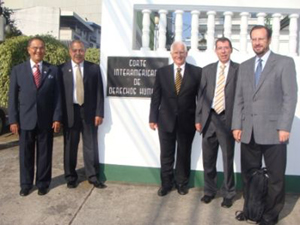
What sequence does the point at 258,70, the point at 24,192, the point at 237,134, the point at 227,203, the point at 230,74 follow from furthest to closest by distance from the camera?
1. the point at 24,192
2. the point at 227,203
3. the point at 230,74
4. the point at 237,134
5. the point at 258,70

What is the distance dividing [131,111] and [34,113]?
1.24 m

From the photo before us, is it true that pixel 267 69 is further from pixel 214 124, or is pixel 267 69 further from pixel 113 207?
pixel 113 207

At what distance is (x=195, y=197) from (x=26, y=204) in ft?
6.64

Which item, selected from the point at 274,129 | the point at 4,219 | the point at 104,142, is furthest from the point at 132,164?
the point at 274,129

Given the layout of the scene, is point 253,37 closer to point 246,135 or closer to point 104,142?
point 246,135

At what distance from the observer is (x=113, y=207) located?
4.11 metres

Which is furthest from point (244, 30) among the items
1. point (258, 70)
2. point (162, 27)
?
point (258, 70)

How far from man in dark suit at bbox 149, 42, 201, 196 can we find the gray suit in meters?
0.70

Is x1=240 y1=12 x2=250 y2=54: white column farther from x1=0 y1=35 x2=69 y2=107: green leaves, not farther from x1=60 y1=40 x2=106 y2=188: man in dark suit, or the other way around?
x1=0 y1=35 x2=69 y2=107: green leaves

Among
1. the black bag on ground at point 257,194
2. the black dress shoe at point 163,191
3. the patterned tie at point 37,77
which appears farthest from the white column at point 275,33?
the patterned tie at point 37,77

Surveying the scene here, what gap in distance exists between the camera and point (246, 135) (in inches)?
146

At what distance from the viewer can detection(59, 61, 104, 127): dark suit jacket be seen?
4508 millimetres

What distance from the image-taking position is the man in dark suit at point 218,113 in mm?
4043

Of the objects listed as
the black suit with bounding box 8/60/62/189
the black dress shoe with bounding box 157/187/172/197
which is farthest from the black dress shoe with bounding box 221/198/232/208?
the black suit with bounding box 8/60/62/189
